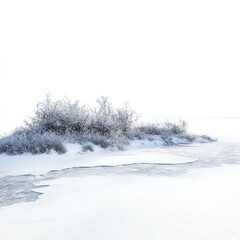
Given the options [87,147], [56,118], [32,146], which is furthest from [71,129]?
[32,146]

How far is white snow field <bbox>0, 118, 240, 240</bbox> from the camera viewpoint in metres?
5.29

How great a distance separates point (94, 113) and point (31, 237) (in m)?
19.6

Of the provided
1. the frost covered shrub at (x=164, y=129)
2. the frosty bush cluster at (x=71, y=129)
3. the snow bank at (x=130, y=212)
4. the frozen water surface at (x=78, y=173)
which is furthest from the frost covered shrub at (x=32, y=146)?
the frost covered shrub at (x=164, y=129)

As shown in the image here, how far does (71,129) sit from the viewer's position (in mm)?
22312

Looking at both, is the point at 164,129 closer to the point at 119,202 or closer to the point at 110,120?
the point at 110,120

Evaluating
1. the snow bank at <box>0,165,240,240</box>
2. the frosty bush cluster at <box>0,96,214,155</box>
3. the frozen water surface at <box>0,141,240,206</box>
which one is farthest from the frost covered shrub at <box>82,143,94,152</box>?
the snow bank at <box>0,165,240,240</box>

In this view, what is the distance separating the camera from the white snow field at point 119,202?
5293mm

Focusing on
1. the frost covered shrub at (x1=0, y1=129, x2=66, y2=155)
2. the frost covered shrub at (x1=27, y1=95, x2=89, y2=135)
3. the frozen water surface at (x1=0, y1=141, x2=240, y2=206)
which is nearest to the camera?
the frozen water surface at (x1=0, y1=141, x2=240, y2=206)

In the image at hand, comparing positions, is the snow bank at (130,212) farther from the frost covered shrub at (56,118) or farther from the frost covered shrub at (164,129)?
the frost covered shrub at (164,129)

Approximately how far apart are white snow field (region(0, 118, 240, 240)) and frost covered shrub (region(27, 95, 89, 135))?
8438 mm

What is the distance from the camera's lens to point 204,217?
19.7 feet

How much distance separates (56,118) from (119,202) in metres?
15.0

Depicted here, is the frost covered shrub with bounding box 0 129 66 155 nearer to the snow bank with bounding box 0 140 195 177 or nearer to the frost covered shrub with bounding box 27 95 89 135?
the snow bank with bounding box 0 140 195 177

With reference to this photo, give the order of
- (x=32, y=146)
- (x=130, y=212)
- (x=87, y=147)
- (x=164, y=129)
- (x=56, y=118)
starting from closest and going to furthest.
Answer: (x=130, y=212), (x=32, y=146), (x=87, y=147), (x=56, y=118), (x=164, y=129)
